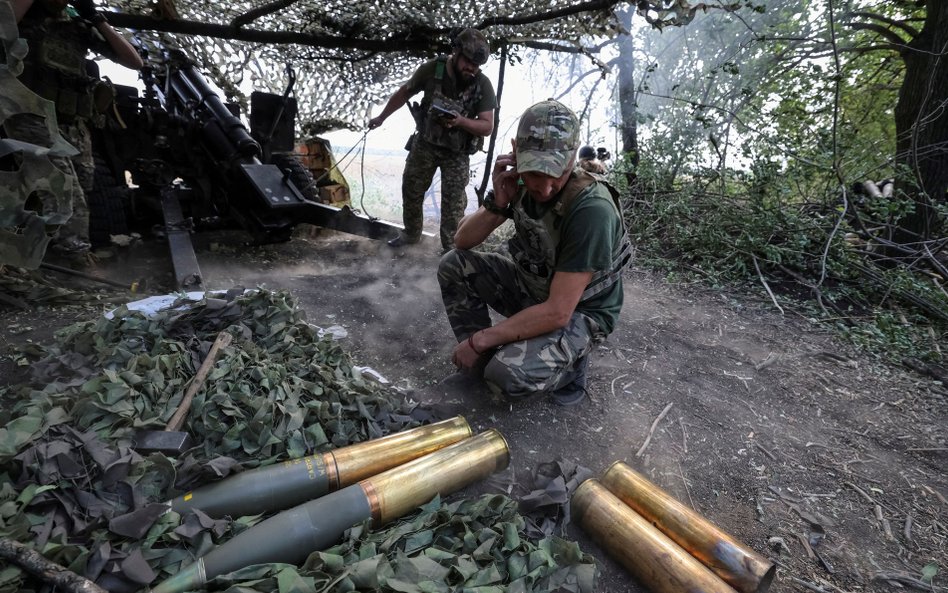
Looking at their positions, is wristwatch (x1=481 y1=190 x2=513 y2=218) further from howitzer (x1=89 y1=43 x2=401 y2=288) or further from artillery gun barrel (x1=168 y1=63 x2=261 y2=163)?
artillery gun barrel (x1=168 y1=63 x2=261 y2=163)

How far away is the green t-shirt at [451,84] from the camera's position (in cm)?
477

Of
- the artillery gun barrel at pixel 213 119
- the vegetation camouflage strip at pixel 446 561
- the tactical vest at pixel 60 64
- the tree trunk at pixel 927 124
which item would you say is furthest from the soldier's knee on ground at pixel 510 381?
the tree trunk at pixel 927 124

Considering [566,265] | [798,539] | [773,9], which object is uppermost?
[773,9]

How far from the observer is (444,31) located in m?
5.04

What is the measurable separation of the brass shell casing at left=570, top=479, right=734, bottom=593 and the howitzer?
4.08 metres

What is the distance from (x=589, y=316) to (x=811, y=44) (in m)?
6.29

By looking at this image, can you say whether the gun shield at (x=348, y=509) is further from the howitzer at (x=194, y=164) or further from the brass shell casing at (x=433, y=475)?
the howitzer at (x=194, y=164)

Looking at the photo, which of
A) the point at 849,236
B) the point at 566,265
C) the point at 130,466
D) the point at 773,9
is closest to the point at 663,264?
the point at 849,236

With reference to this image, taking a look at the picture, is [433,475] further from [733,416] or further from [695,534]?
[733,416]

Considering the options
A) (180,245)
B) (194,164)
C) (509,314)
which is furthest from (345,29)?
(509,314)

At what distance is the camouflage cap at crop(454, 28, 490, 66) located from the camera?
4344 mm

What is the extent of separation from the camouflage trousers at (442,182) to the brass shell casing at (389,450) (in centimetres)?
332

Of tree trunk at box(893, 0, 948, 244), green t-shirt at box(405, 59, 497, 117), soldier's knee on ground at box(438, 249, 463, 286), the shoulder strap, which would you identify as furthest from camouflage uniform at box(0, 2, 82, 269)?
tree trunk at box(893, 0, 948, 244)

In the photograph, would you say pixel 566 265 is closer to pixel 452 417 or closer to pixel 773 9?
pixel 452 417
